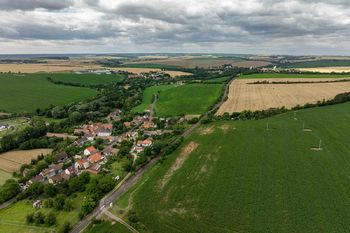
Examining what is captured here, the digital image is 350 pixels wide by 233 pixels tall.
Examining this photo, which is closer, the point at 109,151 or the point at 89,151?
the point at 89,151

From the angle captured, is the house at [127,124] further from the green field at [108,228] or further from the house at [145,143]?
the green field at [108,228]

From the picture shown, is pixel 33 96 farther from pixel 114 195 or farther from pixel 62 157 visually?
pixel 114 195

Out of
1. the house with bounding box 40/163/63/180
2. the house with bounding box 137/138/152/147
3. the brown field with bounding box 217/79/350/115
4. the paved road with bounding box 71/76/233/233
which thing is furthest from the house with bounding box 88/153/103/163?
the brown field with bounding box 217/79/350/115

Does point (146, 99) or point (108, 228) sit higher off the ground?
point (146, 99)

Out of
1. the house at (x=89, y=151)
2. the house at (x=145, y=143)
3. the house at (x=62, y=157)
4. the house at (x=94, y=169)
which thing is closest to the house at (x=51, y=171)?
the house at (x=62, y=157)

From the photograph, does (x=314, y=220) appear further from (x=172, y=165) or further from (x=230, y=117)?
(x=230, y=117)

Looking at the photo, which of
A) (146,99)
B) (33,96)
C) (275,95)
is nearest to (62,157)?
(146,99)

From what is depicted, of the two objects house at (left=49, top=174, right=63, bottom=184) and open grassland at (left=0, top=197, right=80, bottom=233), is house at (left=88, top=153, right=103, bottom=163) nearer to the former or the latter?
house at (left=49, top=174, right=63, bottom=184)
